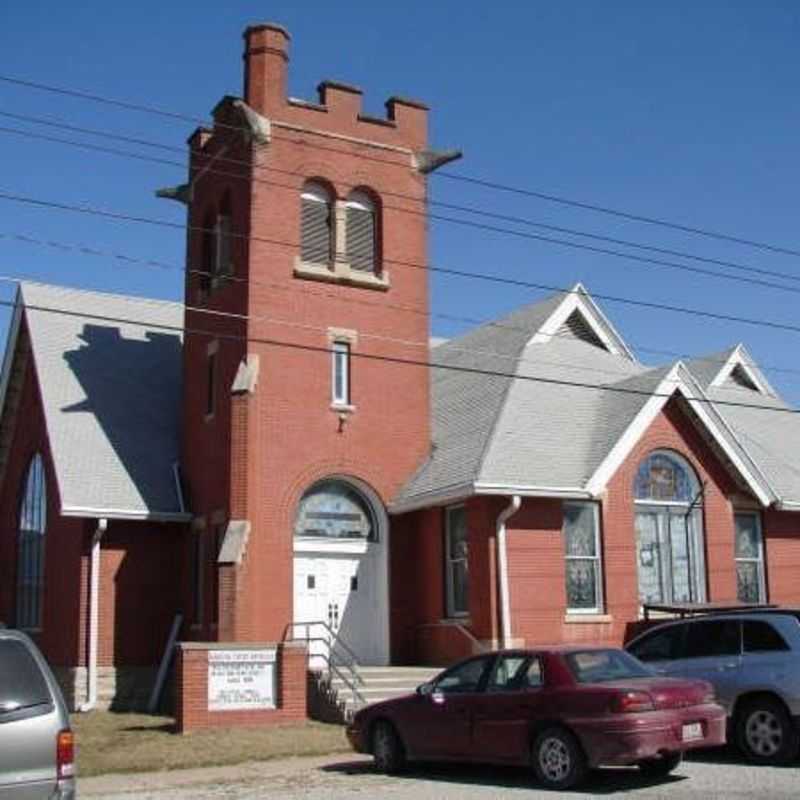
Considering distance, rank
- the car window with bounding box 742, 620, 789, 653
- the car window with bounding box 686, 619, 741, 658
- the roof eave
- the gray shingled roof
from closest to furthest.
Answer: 1. the car window with bounding box 742, 620, 789, 653
2. the car window with bounding box 686, 619, 741, 658
3. the roof eave
4. the gray shingled roof

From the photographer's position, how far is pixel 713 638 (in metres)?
15.8

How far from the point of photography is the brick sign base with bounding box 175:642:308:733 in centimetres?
1941

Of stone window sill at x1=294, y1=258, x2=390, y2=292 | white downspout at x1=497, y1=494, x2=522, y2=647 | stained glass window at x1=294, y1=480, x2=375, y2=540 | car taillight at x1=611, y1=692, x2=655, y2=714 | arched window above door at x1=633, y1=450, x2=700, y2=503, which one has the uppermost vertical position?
stone window sill at x1=294, y1=258, x2=390, y2=292

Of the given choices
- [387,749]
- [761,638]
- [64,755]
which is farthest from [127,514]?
[64,755]

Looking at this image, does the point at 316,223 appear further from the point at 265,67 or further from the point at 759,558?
the point at 759,558

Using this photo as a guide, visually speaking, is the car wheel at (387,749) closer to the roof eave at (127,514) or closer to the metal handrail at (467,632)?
the metal handrail at (467,632)

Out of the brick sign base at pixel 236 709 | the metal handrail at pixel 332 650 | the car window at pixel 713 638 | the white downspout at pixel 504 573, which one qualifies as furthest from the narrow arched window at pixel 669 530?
the car window at pixel 713 638

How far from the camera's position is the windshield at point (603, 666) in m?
13.5

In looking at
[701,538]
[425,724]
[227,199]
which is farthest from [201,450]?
[425,724]

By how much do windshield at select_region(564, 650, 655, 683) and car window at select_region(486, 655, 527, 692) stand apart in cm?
64

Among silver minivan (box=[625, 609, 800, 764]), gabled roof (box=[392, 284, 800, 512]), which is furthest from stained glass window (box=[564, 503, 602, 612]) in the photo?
silver minivan (box=[625, 609, 800, 764])

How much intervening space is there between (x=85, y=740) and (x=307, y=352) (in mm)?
8868

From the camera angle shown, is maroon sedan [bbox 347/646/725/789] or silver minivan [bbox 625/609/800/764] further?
silver minivan [bbox 625/609/800/764]

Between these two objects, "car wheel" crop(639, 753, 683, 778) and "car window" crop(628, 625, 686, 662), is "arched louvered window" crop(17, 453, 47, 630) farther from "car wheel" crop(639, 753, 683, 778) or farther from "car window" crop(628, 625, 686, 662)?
"car wheel" crop(639, 753, 683, 778)
